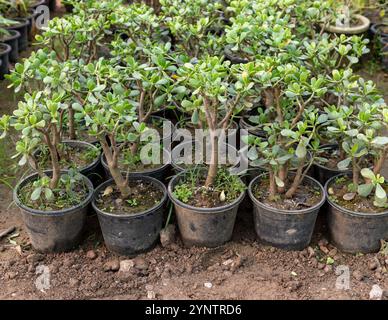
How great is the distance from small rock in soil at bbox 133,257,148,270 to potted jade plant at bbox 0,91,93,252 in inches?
14.2

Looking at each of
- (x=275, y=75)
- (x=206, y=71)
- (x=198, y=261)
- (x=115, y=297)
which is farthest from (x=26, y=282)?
(x=275, y=75)

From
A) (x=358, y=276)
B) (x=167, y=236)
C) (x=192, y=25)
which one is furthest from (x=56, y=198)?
(x=358, y=276)

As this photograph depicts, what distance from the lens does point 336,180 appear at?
3.20 m

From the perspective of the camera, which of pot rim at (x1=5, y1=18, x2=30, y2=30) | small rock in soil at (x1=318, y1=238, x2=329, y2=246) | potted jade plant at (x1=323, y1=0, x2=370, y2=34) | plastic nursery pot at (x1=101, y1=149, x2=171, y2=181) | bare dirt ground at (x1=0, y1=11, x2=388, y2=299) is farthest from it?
pot rim at (x1=5, y1=18, x2=30, y2=30)

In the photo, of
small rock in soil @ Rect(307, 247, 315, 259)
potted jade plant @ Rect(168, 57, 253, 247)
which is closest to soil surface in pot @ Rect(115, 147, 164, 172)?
potted jade plant @ Rect(168, 57, 253, 247)

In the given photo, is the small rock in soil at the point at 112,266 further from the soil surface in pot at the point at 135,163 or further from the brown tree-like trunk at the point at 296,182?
the brown tree-like trunk at the point at 296,182

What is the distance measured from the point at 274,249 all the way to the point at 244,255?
0.17m

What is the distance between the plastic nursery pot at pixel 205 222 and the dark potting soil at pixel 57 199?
51 cm

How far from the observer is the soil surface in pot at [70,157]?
3332 millimetres

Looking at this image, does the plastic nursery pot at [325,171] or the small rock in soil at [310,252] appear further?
the plastic nursery pot at [325,171]

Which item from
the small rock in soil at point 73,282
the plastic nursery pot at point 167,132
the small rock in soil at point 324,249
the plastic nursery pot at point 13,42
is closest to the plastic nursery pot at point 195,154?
the plastic nursery pot at point 167,132

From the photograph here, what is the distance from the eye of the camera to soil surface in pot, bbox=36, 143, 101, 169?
10.9 feet

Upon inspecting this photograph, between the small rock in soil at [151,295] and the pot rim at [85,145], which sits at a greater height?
the pot rim at [85,145]

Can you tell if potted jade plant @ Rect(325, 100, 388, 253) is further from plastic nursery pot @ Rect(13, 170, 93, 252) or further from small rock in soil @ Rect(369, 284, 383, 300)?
plastic nursery pot @ Rect(13, 170, 93, 252)
